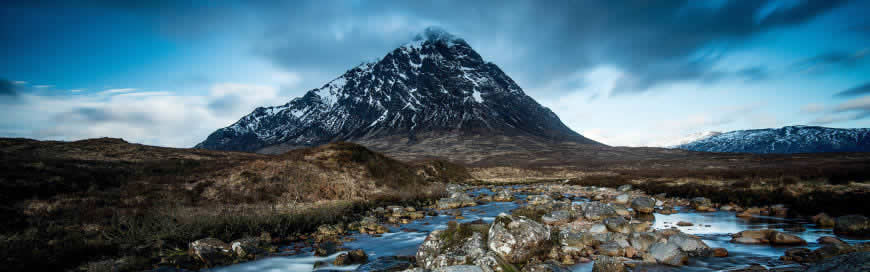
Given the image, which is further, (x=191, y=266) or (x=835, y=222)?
(x=835, y=222)

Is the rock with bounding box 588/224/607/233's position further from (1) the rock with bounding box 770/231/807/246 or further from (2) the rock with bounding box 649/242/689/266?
(1) the rock with bounding box 770/231/807/246

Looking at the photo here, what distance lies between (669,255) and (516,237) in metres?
3.97

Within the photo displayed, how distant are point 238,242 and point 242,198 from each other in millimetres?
10008

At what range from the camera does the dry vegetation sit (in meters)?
10.0

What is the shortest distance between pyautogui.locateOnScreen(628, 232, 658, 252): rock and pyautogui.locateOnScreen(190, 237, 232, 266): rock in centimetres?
1185

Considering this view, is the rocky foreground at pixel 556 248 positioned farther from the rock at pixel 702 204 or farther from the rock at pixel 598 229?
the rock at pixel 702 204

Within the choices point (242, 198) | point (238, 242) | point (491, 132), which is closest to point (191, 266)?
point (238, 242)

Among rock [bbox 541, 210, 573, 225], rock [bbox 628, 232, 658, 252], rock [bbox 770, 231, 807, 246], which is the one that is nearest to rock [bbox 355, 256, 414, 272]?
rock [bbox 628, 232, 658, 252]

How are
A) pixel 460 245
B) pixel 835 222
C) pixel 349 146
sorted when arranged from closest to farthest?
1. pixel 460 245
2. pixel 835 222
3. pixel 349 146

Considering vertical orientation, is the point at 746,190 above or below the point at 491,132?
below

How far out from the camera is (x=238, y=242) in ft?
34.8

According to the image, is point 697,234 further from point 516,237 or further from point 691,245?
point 516,237

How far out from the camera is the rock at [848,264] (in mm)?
4914

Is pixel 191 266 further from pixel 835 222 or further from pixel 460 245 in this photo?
pixel 835 222
